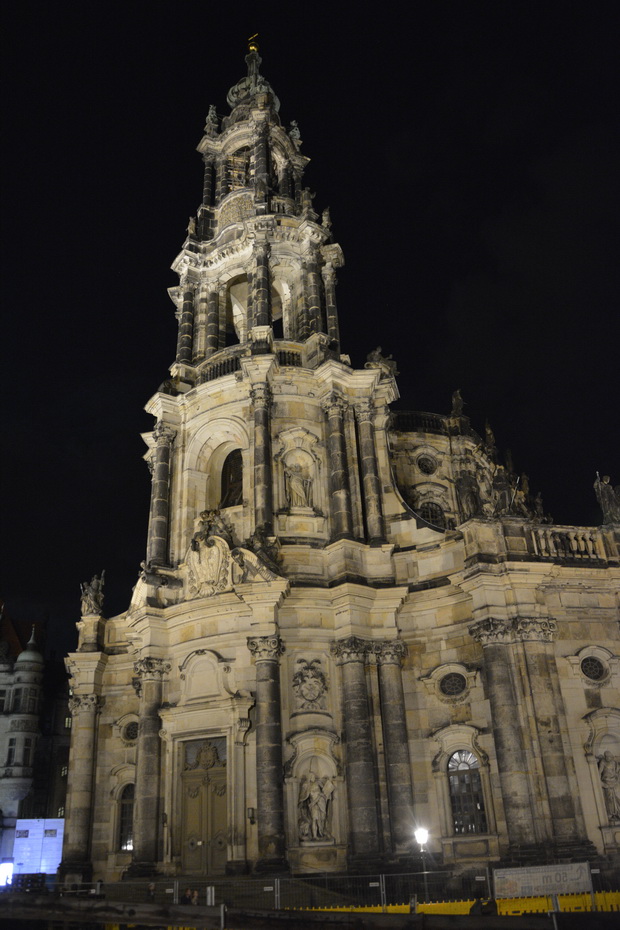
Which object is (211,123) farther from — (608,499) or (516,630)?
(516,630)

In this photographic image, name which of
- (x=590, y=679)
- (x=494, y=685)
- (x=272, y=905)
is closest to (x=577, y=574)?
(x=590, y=679)

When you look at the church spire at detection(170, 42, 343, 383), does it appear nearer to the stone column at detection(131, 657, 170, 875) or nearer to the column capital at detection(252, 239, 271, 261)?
the column capital at detection(252, 239, 271, 261)

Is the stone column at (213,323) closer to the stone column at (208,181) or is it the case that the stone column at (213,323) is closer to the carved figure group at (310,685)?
the stone column at (208,181)

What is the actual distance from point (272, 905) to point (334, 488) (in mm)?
13958

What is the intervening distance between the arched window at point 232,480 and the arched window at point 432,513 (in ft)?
32.7

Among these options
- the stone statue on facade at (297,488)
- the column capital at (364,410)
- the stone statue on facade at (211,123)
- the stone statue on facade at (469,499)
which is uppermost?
the stone statue on facade at (211,123)

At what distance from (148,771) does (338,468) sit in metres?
12.6

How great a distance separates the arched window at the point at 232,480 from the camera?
32.2 metres

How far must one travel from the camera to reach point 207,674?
27109 millimetres

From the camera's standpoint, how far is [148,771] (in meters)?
26.8

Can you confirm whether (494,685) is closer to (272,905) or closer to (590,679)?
(590,679)

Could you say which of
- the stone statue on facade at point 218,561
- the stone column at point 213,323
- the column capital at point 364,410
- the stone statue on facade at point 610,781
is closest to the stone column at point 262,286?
the stone column at point 213,323

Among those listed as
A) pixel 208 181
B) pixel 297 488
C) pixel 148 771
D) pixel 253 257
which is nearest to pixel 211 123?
pixel 208 181

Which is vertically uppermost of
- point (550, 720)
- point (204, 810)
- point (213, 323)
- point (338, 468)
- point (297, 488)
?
point (213, 323)
